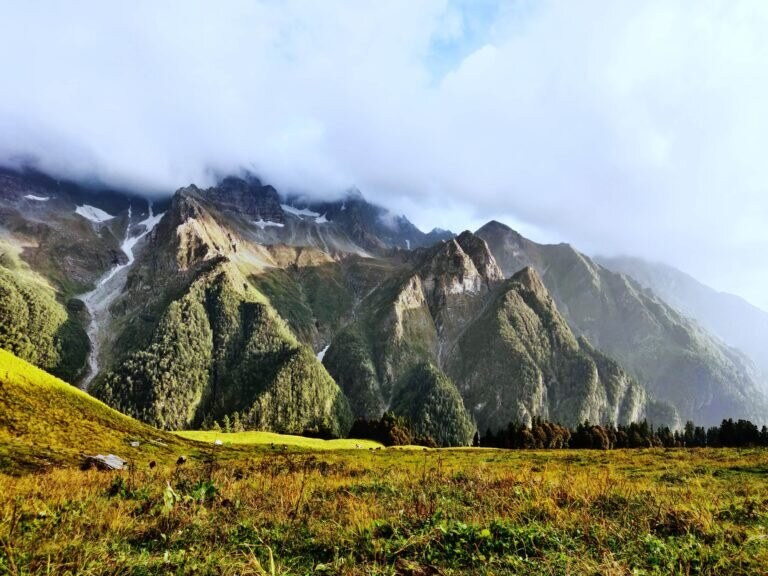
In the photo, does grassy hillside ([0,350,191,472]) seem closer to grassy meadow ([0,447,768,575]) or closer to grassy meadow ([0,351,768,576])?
grassy meadow ([0,351,768,576])

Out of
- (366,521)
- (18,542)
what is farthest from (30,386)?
(366,521)

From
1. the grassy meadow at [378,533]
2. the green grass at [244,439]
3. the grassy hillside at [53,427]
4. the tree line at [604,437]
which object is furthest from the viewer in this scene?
the tree line at [604,437]

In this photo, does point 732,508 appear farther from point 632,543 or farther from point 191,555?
point 191,555

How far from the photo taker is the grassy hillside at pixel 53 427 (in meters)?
23.4

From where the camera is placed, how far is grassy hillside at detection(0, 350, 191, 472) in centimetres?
2336

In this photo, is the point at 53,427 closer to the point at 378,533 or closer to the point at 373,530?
the point at 378,533

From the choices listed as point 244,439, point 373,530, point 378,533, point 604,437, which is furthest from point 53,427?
point 604,437

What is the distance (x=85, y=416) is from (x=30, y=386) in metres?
4.89

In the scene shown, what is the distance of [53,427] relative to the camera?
101 ft

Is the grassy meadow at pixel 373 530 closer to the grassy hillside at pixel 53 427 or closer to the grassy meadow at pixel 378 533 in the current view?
the grassy meadow at pixel 378 533

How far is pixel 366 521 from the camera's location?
7.71 meters

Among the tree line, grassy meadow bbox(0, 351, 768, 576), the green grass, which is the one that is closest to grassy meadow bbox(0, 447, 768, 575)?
grassy meadow bbox(0, 351, 768, 576)

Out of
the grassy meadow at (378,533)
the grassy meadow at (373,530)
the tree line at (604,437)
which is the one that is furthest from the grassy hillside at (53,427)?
the tree line at (604,437)

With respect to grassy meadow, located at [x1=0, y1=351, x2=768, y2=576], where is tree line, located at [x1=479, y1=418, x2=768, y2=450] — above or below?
below
